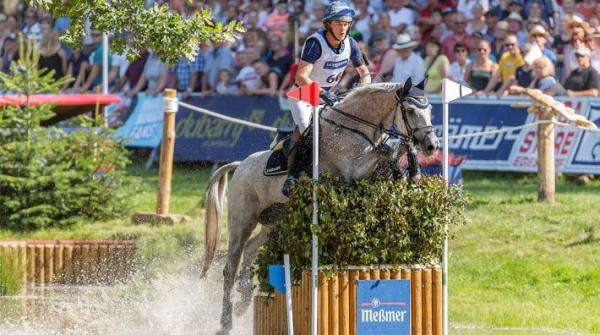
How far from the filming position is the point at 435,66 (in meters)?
18.5

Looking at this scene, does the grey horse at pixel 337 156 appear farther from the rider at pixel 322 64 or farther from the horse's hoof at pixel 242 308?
the rider at pixel 322 64

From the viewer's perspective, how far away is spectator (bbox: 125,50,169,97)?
71.5 feet

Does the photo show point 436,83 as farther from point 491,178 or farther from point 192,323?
point 192,323

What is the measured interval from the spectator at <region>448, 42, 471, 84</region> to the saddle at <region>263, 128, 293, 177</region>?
7751 millimetres

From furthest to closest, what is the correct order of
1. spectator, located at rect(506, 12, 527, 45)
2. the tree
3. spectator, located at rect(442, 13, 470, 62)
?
spectator, located at rect(442, 13, 470, 62) → spectator, located at rect(506, 12, 527, 45) → the tree

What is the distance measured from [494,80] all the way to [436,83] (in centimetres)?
91

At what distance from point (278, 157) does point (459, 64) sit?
321 inches

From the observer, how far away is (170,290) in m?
12.8

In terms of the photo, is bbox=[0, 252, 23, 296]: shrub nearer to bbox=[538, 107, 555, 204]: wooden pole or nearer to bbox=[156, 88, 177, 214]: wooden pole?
bbox=[156, 88, 177, 214]: wooden pole

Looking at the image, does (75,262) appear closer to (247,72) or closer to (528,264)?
(528,264)

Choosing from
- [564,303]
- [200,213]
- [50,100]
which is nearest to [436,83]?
[200,213]

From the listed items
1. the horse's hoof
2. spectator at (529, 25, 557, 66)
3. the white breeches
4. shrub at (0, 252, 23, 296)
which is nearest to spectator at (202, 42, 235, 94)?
spectator at (529, 25, 557, 66)

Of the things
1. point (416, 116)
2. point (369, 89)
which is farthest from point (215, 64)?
point (416, 116)

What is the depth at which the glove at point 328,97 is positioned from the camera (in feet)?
33.8
